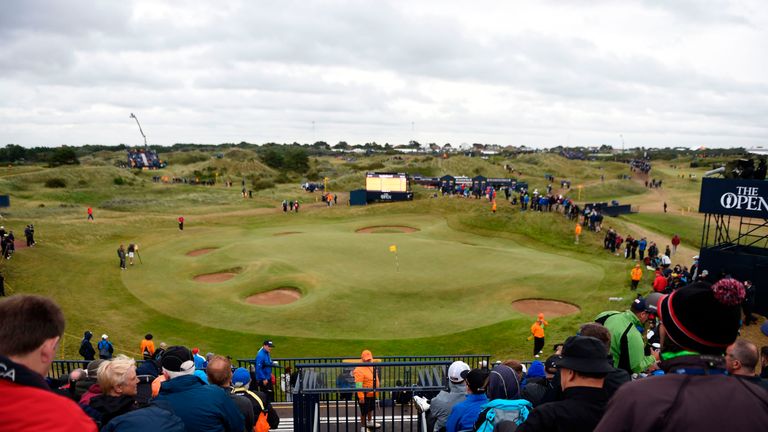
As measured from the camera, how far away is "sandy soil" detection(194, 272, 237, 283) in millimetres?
28906

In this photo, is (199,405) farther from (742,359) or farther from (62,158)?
(62,158)

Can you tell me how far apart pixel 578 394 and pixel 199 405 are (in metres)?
3.81

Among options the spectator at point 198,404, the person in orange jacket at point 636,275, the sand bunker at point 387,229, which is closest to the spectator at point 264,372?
the spectator at point 198,404

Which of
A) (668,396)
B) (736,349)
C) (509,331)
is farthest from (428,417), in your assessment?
(509,331)

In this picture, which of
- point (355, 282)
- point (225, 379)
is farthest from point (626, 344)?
point (355, 282)

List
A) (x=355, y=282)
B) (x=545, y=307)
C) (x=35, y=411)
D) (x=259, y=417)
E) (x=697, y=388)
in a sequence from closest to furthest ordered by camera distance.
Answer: (x=697, y=388) < (x=35, y=411) < (x=259, y=417) < (x=545, y=307) < (x=355, y=282)

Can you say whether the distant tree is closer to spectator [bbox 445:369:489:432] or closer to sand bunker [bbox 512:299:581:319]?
sand bunker [bbox 512:299:581:319]

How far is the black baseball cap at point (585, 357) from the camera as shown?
3.93 metres

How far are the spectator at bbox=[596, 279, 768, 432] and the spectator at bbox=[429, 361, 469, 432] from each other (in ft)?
12.7

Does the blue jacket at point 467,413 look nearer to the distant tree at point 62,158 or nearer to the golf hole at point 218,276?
the golf hole at point 218,276

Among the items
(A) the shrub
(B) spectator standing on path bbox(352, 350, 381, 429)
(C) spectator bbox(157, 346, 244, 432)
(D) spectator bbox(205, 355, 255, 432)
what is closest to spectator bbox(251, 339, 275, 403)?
(B) spectator standing on path bbox(352, 350, 381, 429)

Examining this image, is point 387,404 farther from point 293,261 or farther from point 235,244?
point 235,244

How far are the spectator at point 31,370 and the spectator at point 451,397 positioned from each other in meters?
4.75

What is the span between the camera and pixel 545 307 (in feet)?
78.5
